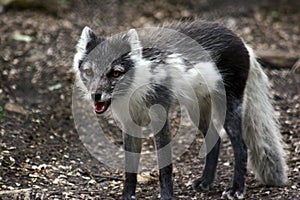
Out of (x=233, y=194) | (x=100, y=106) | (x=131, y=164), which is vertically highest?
(x=100, y=106)

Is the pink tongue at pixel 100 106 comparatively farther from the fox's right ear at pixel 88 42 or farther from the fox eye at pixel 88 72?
the fox's right ear at pixel 88 42

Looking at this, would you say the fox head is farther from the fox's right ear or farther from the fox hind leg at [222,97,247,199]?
the fox hind leg at [222,97,247,199]

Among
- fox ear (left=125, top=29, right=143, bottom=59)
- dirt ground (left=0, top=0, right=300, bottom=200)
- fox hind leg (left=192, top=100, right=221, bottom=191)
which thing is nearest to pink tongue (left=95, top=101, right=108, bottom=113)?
fox ear (left=125, top=29, right=143, bottom=59)

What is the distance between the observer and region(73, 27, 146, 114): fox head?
5.43 meters

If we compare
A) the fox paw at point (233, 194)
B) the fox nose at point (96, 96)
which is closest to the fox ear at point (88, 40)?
the fox nose at point (96, 96)

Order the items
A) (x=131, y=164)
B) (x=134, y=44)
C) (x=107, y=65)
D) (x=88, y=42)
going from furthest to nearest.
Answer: (x=131, y=164), (x=88, y=42), (x=134, y=44), (x=107, y=65)

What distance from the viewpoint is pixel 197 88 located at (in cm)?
607

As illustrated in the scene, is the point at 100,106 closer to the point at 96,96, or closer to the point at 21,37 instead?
the point at 96,96

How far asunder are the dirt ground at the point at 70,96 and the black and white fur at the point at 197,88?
0.31 meters

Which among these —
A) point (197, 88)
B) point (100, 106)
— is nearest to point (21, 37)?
point (197, 88)

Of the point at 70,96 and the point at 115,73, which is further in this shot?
the point at 70,96

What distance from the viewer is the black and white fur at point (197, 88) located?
556cm

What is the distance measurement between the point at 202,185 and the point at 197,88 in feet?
3.84

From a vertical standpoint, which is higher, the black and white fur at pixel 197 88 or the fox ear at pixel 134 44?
the fox ear at pixel 134 44
